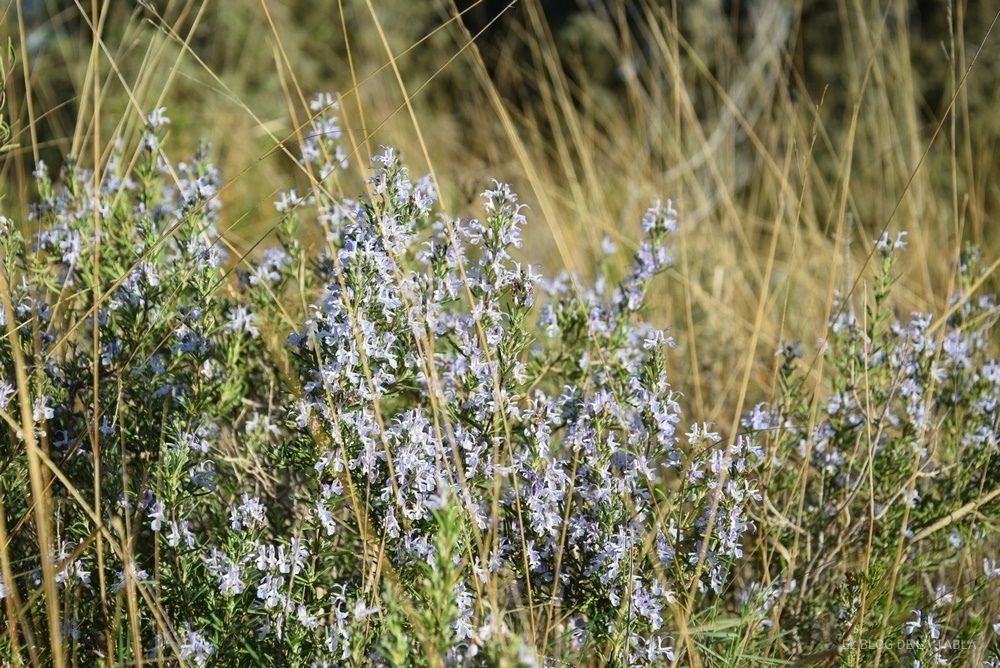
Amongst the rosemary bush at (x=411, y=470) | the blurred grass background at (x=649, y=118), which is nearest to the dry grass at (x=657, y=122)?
the blurred grass background at (x=649, y=118)

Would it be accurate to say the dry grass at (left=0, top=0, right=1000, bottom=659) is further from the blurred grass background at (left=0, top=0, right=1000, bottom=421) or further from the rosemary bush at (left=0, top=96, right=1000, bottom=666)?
the rosemary bush at (left=0, top=96, right=1000, bottom=666)

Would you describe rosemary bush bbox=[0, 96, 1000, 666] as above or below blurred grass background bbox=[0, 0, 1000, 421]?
→ below

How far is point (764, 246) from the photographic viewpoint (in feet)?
17.8

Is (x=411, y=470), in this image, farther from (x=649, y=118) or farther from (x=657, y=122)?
(x=649, y=118)

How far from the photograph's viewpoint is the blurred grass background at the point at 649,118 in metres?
3.90

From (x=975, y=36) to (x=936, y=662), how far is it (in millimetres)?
5242

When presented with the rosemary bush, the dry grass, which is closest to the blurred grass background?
the dry grass

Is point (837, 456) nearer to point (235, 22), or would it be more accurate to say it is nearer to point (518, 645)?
point (518, 645)

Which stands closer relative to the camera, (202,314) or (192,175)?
(202,314)

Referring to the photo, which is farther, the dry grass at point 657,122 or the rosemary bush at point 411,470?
the dry grass at point 657,122

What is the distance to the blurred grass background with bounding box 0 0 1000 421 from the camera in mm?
3900

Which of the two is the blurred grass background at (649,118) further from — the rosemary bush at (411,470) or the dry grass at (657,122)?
the rosemary bush at (411,470)

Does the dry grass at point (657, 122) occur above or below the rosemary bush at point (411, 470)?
above

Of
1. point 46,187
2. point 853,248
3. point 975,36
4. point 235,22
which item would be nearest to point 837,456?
point 46,187
